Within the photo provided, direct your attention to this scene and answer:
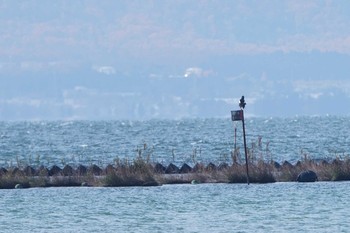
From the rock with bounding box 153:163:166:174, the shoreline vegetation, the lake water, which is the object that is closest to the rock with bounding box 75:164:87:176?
the shoreline vegetation

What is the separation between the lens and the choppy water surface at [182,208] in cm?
3888

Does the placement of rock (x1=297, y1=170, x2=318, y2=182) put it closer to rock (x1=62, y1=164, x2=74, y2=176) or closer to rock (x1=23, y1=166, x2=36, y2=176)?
rock (x1=62, y1=164, x2=74, y2=176)

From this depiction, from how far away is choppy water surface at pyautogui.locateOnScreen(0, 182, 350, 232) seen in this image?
38.9 m

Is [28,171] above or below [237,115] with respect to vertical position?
below

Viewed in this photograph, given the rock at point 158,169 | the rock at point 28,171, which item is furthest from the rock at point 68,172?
the rock at point 158,169

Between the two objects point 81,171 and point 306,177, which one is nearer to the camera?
point 306,177

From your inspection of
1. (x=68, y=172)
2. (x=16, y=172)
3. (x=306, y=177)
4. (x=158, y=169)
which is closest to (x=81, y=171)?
(x=68, y=172)

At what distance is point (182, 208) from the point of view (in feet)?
141

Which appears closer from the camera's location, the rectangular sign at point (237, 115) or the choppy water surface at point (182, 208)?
the choppy water surface at point (182, 208)

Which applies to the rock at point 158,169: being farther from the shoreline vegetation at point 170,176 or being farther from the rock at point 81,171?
the rock at point 81,171

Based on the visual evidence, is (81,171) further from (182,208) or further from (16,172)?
(182,208)

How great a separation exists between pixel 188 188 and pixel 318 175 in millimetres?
4906

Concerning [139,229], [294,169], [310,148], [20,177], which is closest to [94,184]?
[20,177]

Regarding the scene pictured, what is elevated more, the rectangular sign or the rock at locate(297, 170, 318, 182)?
the rectangular sign
